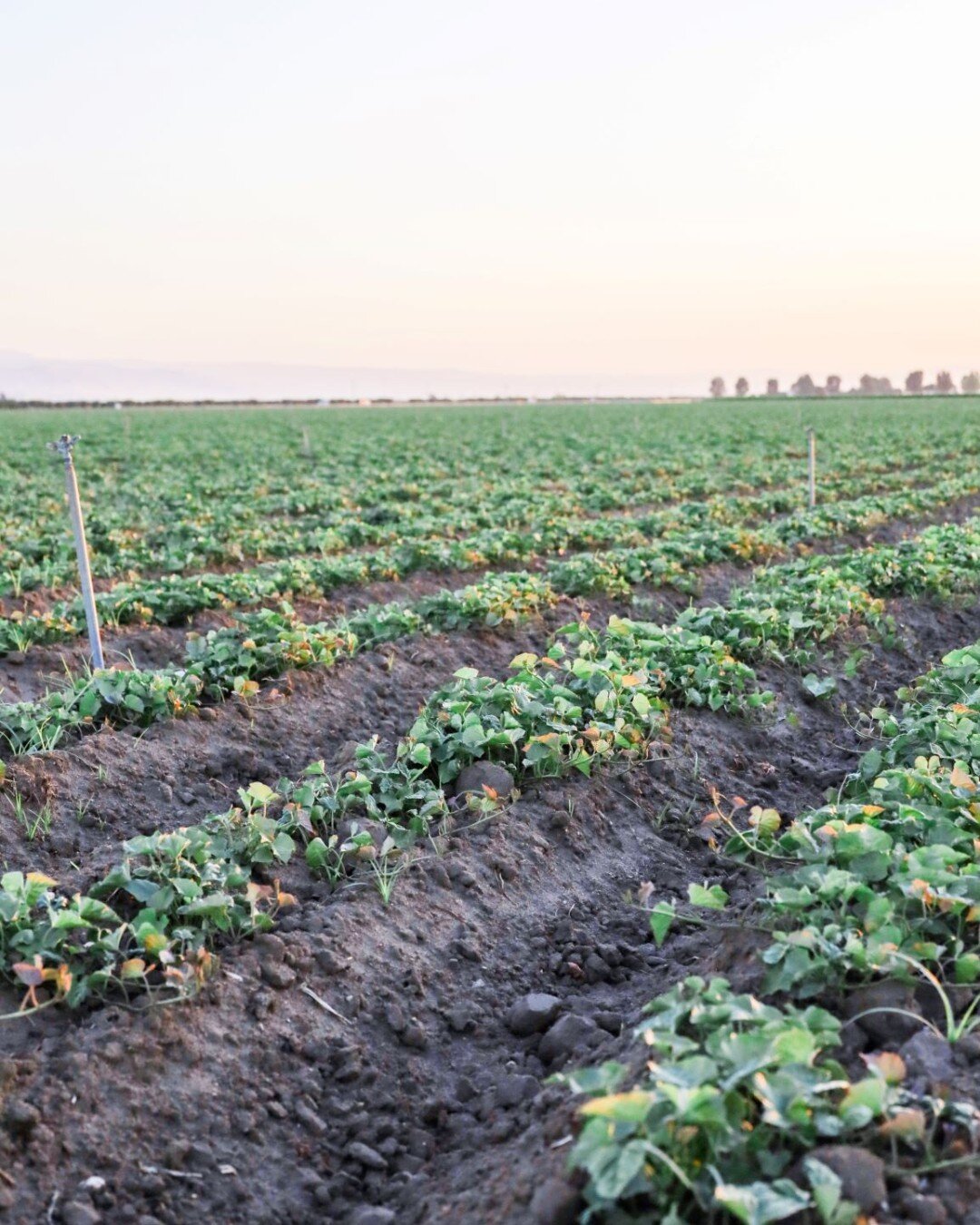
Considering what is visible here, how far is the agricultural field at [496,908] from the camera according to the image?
8.32ft

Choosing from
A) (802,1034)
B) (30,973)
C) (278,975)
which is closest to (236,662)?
(278,975)

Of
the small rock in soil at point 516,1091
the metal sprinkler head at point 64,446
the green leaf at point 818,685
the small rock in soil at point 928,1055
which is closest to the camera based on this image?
the small rock in soil at point 928,1055

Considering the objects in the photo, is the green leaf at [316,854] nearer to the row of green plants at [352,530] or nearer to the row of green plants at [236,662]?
the row of green plants at [236,662]

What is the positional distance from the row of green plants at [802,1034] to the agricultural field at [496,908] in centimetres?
1

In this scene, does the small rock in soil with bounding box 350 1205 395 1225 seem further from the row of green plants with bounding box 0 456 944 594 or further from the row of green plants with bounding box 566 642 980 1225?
the row of green plants with bounding box 0 456 944 594

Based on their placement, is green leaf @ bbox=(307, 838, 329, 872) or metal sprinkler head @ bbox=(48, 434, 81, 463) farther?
metal sprinkler head @ bbox=(48, 434, 81, 463)

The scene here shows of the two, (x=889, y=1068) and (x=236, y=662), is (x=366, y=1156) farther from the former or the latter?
(x=236, y=662)

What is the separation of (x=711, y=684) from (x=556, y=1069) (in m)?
2.99

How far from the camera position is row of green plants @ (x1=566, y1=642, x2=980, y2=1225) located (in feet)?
7.59

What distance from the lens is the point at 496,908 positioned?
13.9 feet

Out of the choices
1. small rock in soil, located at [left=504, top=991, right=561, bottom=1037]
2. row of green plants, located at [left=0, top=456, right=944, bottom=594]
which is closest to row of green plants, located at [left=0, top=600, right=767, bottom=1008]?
small rock in soil, located at [left=504, top=991, right=561, bottom=1037]

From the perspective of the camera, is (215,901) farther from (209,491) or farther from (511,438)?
(511,438)

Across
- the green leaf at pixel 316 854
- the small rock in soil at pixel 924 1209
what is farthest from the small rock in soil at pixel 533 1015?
the small rock in soil at pixel 924 1209

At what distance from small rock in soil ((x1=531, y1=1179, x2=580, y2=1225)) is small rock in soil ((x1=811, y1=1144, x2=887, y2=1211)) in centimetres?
55
